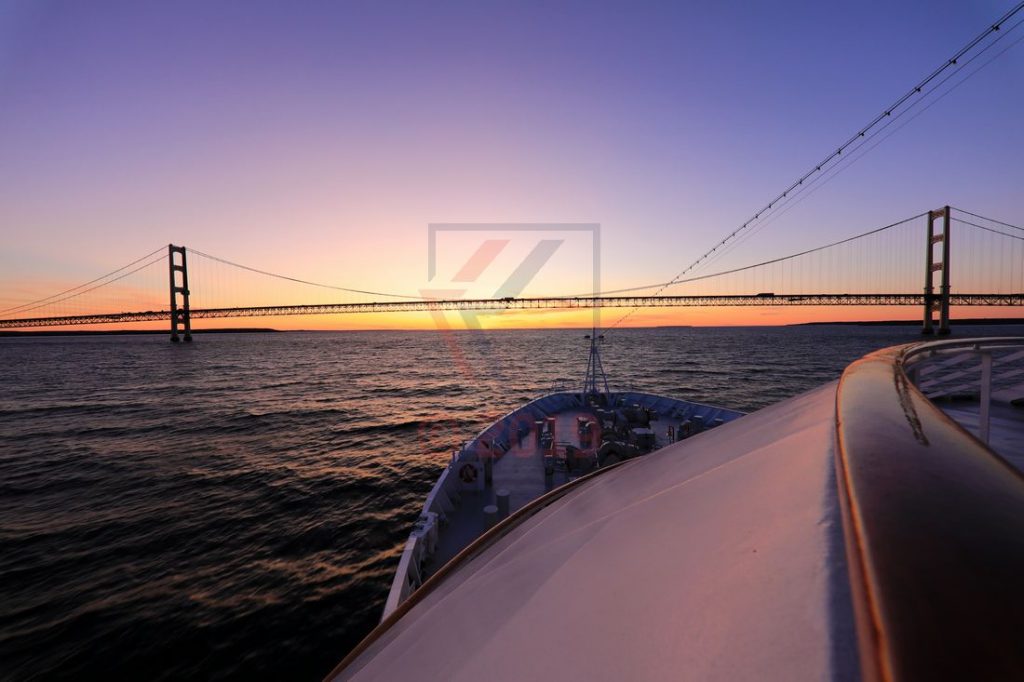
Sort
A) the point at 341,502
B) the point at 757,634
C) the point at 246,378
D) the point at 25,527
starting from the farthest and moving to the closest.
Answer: the point at 246,378
the point at 341,502
the point at 25,527
the point at 757,634

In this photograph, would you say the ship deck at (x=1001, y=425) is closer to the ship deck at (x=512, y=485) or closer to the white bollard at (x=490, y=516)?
the white bollard at (x=490, y=516)

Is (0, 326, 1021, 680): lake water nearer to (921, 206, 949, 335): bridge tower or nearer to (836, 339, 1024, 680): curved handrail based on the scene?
(836, 339, 1024, 680): curved handrail

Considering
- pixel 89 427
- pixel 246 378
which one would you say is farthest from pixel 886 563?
pixel 246 378

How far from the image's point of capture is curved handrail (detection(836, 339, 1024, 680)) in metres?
0.38

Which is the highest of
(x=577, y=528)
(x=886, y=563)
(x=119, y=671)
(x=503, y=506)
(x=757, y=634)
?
(x=886, y=563)

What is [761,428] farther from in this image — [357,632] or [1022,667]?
[357,632]

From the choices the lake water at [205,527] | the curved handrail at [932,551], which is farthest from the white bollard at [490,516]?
the curved handrail at [932,551]

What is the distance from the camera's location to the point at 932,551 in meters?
0.55

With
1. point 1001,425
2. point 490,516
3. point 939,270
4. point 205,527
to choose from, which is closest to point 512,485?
point 490,516

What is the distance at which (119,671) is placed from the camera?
786cm

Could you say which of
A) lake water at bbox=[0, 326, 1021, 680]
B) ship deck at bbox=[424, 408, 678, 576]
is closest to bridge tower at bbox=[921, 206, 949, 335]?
lake water at bbox=[0, 326, 1021, 680]

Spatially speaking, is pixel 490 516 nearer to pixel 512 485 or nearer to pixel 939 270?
pixel 512 485

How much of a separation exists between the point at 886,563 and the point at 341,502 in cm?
1617

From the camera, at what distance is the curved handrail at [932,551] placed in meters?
0.38
